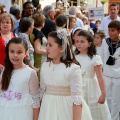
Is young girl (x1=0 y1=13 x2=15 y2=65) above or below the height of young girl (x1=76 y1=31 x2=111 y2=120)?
above

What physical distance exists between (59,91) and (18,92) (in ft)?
1.30

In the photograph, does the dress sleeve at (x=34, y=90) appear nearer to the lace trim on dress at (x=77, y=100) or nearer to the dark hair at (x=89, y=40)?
the lace trim on dress at (x=77, y=100)

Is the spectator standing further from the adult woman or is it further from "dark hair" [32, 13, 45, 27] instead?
"dark hair" [32, 13, 45, 27]

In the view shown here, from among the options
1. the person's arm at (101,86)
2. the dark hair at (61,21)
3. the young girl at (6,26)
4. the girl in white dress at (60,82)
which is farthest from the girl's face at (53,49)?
the dark hair at (61,21)

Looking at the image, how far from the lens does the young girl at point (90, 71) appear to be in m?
4.57

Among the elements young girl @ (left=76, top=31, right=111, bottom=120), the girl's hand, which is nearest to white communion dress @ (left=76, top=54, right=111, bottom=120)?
young girl @ (left=76, top=31, right=111, bottom=120)

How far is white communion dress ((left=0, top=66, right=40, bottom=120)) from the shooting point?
345 cm

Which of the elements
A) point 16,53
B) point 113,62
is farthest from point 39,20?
point 16,53

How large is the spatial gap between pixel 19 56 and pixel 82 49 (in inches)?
52.3

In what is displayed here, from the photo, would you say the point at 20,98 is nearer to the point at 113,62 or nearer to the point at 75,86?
the point at 75,86

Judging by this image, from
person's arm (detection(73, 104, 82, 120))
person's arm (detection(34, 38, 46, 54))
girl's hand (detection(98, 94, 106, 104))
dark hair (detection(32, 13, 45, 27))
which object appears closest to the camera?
person's arm (detection(73, 104, 82, 120))

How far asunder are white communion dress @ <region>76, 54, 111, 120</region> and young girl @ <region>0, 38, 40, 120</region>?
1.28 m

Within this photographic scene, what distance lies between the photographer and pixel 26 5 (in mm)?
7770

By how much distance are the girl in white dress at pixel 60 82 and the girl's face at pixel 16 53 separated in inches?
10.9
